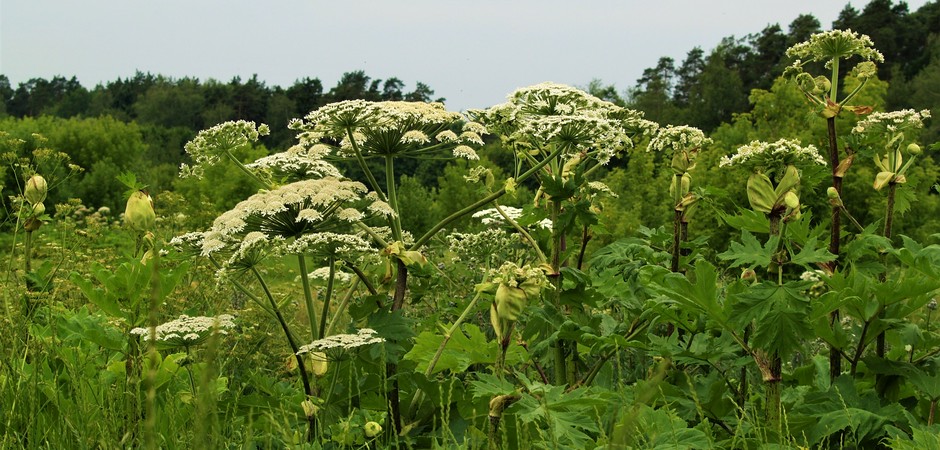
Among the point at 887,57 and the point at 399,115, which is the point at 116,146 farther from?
the point at 887,57

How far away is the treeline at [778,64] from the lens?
4806 cm

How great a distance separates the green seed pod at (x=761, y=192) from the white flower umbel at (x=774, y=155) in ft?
0.24

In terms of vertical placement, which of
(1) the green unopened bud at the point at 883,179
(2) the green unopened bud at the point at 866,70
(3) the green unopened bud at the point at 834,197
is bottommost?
(3) the green unopened bud at the point at 834,197

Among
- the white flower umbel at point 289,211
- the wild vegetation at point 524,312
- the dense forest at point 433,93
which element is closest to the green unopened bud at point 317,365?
the wild vegetation at point 524,312

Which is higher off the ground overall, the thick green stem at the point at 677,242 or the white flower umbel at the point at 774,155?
the white flower umbel at the point at 774,155

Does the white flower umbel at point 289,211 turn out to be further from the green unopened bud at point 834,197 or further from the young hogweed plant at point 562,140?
the green unopened bud at point 834,197

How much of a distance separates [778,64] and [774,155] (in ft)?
176

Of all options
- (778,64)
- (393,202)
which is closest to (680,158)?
(393,202)

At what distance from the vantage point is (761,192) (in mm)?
3178

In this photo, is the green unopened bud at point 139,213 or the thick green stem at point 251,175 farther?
the thick green stem at point 251,175

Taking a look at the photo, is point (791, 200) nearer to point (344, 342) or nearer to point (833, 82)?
point (833, 82)

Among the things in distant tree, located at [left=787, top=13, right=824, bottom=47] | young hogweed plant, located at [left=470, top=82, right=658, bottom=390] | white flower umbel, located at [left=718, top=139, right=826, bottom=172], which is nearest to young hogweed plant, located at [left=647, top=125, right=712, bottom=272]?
young hogweed plant, located at [left=470, top=82, right=658, bottom=390]

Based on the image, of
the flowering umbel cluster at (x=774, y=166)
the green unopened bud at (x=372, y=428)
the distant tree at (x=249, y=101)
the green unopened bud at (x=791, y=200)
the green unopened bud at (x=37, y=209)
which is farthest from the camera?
the distant tree at (x=249, y=101)

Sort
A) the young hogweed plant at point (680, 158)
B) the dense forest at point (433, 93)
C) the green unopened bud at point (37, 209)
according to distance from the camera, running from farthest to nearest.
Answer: the dense forest at point (433, 93) → the green unopened bud at point (37, 209) → the young hogweed plant at point (680, 158)
